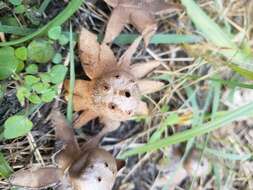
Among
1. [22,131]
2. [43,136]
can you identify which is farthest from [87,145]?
[22,131]

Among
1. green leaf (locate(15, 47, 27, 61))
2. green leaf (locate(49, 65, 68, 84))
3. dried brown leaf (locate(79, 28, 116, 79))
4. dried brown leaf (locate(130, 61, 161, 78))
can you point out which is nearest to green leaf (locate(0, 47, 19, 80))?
green leaf (locate(15, 47, 27, 61))

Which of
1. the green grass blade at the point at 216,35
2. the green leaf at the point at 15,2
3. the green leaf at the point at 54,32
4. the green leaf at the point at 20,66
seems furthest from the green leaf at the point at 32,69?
the green grass blade at the point at 216,35

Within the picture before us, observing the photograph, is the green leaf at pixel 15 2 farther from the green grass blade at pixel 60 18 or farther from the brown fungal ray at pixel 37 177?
the brown fungal ray at pixel 37 177

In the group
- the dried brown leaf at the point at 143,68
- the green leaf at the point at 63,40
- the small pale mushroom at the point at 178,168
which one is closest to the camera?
the green leaf at the point at 63,40

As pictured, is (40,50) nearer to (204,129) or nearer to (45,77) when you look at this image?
(45,77)

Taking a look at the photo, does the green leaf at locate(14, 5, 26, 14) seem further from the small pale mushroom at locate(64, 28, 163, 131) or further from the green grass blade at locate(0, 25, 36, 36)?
the small pale mushroom at locate(64, 28, 163, 131)

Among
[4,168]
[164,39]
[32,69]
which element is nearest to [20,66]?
[32,69]

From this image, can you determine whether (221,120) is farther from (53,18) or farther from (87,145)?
(53,18)
